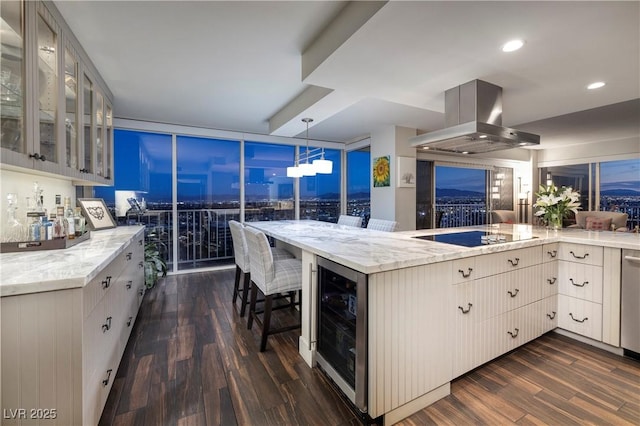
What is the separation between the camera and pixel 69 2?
1.76 m

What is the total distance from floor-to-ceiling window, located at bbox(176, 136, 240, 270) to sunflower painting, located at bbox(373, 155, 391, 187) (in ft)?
8.20

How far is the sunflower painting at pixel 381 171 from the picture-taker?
183 inches

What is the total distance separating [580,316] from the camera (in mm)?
2350

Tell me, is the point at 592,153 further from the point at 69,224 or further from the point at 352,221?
the point at 69,224

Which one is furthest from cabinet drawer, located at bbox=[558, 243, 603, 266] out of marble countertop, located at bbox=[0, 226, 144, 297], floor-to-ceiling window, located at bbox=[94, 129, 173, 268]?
floor-to-ceiling window, located at bbox=[94, 129, 173, 268]

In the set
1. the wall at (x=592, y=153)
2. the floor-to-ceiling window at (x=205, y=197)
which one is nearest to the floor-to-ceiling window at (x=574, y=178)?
the wall at (x=592, y=153)

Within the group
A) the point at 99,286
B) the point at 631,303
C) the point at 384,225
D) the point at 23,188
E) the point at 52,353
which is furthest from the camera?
the point at 384,225

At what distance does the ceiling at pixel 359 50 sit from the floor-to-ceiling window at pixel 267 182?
1876 mm

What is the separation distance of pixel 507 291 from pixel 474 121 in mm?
1350

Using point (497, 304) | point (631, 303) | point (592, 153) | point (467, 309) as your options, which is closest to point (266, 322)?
point (467, 309)

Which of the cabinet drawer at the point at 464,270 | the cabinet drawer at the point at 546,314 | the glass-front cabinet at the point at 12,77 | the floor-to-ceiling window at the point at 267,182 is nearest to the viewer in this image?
the glass-front cabinet at the point at 12,77

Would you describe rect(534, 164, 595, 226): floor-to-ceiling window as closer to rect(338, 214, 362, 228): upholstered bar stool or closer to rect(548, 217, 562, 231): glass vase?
rect(548, 217, 562, 231): glass vase

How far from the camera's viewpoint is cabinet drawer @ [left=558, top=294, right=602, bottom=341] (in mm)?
2260

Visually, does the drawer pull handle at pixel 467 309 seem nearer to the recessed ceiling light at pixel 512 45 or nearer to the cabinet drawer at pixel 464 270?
the cabinet drawer at pixel 464 270
